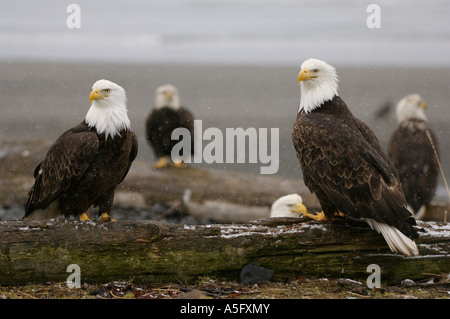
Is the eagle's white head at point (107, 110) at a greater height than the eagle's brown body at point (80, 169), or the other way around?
the eagle's white head at point (107, 110)

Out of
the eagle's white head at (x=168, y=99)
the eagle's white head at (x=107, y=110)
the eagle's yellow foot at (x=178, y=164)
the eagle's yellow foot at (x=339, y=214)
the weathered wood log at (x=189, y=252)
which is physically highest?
the eagle's white head at (x=168, y=99)

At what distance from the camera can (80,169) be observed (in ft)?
15.7

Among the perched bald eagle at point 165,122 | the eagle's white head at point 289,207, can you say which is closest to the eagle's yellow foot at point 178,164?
the perched bald eagle at point 165,122

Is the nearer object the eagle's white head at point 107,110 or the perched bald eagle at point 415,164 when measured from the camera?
the eagle's white head at point 107,110

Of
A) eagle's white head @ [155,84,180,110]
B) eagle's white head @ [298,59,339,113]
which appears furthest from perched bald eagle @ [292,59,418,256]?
eagle's white head @ [155,84,180,110]

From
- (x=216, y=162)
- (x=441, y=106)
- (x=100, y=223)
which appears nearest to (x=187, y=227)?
(x=100, y=223)

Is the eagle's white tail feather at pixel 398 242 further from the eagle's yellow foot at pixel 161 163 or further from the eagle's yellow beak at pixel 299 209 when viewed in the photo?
the eagle's yellow foot at pixel 161 163

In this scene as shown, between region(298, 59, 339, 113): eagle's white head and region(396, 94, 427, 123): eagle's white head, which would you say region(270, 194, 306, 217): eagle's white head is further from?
region(396, 94, 427, 123): eagle's white head

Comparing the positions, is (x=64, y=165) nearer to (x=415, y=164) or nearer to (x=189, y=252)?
(x=189, y=252)

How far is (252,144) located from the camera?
1495 centimetres

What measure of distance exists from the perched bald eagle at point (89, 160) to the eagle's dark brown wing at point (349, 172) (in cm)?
133

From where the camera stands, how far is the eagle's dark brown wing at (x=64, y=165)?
4.77m

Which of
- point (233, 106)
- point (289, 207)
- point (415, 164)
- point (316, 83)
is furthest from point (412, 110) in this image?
point (233, 106)

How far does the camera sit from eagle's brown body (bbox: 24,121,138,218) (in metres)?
4.79
